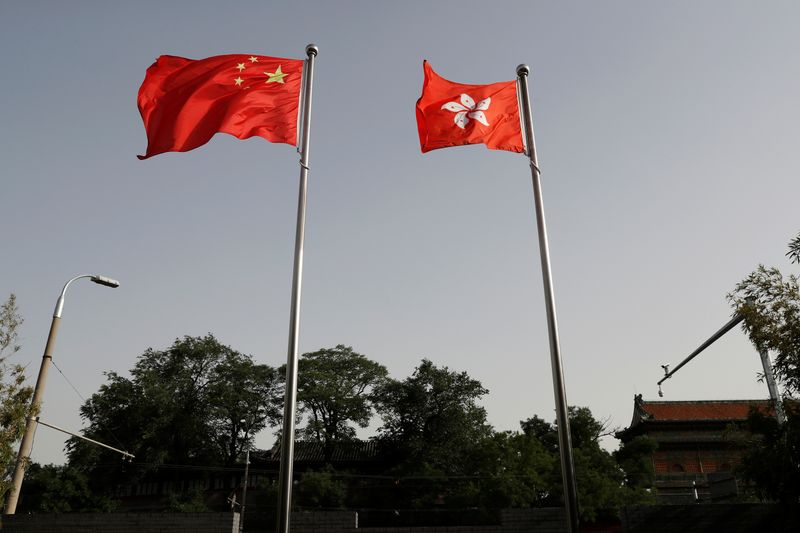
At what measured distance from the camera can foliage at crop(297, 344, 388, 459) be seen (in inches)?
1960

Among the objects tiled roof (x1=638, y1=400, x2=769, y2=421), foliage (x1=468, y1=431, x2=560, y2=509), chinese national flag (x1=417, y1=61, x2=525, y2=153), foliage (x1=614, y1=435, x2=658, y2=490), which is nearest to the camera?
chinese national flag (x1=417, y1=61, x2=525, y2=153)

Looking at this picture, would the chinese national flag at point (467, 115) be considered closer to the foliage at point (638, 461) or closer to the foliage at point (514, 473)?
the foliage at point (514, 473)

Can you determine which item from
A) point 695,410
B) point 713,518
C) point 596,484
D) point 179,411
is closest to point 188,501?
point 179,411

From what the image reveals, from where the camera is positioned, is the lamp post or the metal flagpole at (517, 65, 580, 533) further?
the lamp post

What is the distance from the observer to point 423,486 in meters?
40.7

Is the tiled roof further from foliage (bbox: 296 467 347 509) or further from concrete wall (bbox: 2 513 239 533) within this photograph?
concrete wall (bbox: 2 513 239 533)

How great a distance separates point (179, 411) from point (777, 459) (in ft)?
147

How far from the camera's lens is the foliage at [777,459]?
36.9ft

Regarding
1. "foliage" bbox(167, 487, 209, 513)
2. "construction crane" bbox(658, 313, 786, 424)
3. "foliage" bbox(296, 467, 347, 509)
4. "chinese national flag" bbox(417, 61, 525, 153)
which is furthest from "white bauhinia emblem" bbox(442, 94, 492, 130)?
"foliage" bbox(167, 487, 209, 513)

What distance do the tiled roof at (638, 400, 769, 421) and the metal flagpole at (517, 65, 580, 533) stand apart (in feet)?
155

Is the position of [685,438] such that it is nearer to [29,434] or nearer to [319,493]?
[319,493]

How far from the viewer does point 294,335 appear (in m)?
8.66

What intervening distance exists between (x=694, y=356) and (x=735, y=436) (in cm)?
1057

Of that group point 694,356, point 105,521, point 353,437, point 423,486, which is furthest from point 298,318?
point 353,437
